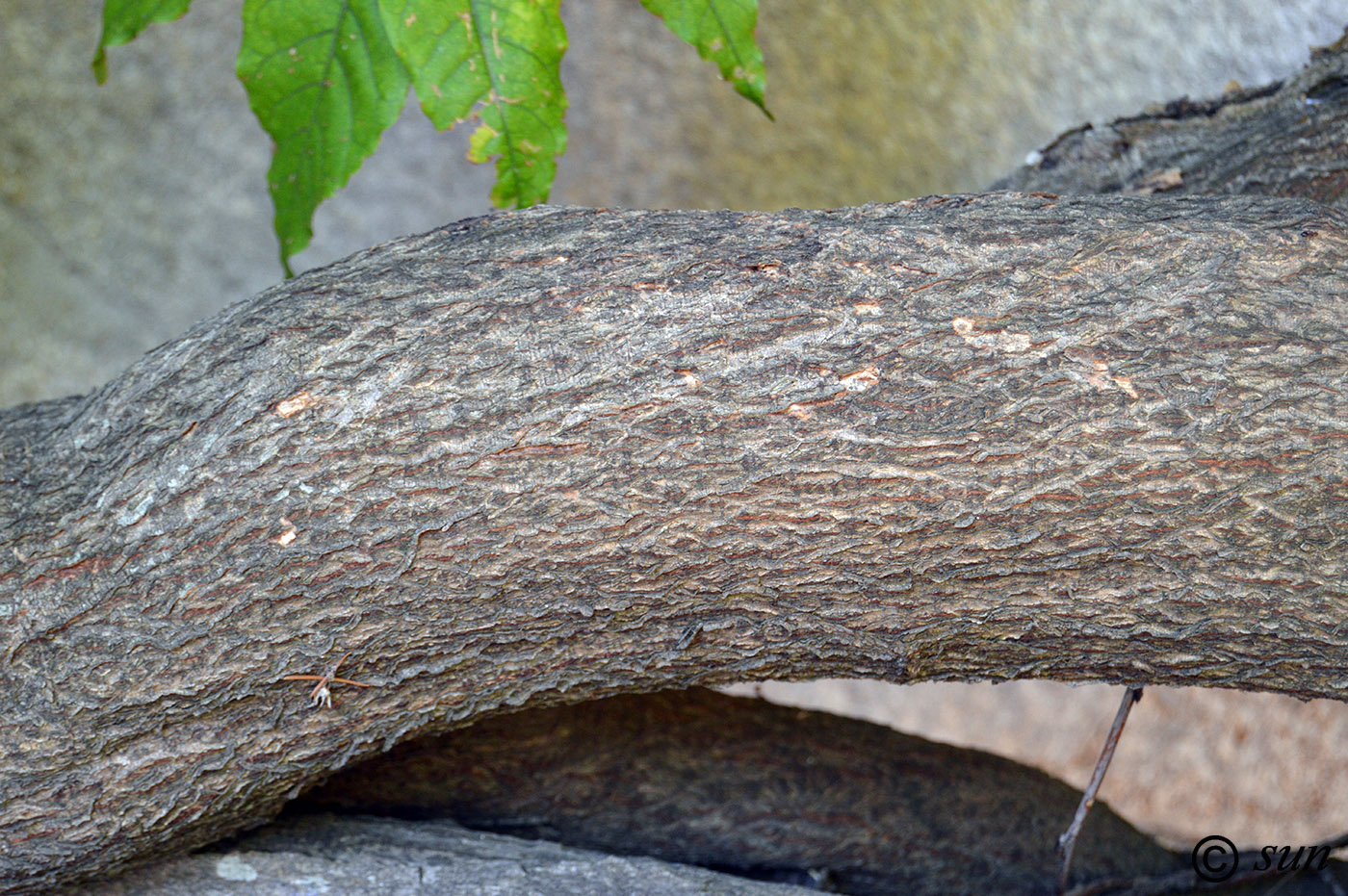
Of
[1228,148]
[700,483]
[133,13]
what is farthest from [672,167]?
[700,483]

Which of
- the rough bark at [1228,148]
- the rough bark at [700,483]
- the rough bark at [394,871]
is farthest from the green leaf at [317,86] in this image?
the rough bark at [1228,148]

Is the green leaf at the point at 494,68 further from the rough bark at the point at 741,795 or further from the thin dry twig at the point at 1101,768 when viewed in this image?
the thin dry twig at the point at 1101,768

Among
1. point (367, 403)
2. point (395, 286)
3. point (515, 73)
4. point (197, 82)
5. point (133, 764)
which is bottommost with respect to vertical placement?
point (133, 764)

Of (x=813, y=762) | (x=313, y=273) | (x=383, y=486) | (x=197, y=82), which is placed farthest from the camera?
(x=197, y=82)

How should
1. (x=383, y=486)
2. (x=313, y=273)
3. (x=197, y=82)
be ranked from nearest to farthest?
(x=383, y=486) < (x=313, y=273) < (x=197, y=82)

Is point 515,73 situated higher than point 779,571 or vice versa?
point 515,73

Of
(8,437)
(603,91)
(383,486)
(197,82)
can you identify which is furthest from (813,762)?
(197,82)

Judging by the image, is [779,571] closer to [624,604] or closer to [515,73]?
[624,604]
